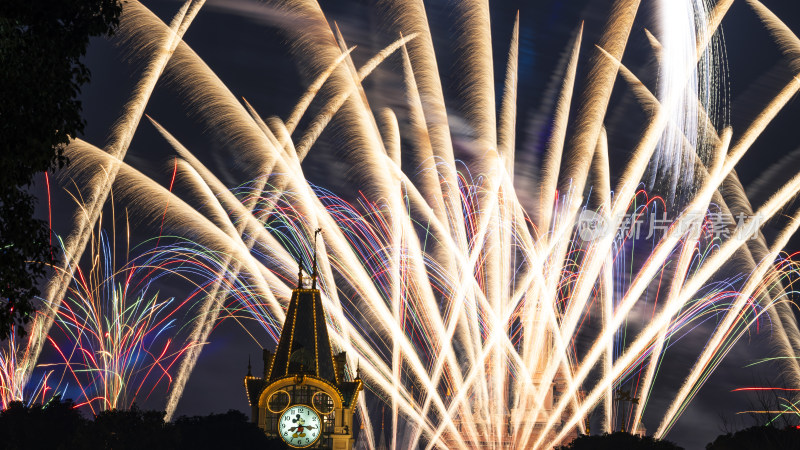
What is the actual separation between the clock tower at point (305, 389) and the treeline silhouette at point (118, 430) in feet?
38.9

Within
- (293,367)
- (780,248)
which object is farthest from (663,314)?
(293,367)

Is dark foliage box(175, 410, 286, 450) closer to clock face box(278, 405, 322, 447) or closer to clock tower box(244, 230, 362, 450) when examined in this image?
clock face box(278, 405, 322, 447)

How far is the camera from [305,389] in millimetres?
106688

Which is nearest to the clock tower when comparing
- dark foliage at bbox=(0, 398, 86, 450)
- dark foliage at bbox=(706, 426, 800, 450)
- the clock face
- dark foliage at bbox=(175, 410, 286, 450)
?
the clock face

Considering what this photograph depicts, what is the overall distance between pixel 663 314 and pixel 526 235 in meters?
9.16

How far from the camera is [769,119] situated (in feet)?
225

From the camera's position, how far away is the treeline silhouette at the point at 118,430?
79188 mm

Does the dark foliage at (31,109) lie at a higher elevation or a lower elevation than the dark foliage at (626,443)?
lower

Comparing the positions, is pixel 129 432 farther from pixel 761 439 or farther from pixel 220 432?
pixel 761 439

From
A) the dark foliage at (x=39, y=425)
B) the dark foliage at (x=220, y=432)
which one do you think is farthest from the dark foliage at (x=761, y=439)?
the dark foliage at (x=39, y=425)

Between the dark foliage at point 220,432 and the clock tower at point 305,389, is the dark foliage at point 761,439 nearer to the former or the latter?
the dark foliage at point 220,432

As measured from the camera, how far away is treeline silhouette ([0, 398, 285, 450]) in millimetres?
79188

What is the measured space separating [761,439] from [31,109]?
57086mm

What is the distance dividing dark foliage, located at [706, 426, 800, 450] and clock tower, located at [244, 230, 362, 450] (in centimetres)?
3703
